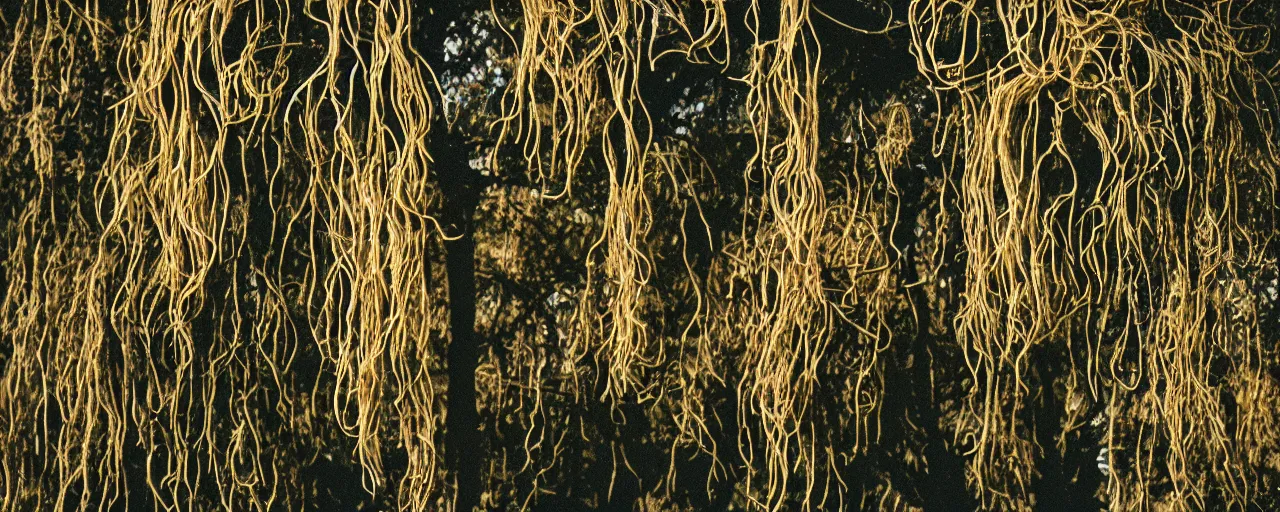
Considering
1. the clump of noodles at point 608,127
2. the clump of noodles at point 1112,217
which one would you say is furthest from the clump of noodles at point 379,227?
the clump of noodles at point 1112,217

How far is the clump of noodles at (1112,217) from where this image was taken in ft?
3.96

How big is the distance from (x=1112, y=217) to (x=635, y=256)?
568 millimetres

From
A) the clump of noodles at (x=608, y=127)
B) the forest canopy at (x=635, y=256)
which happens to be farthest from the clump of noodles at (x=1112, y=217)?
the clump of noodles at (x=608, y=127)

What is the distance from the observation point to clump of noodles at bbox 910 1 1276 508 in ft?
3.96

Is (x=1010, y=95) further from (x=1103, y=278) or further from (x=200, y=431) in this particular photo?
(x=200, y=431)

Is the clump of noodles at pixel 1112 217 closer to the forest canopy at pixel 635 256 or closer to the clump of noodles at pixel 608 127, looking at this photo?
the forest canopy at pixel 635 256

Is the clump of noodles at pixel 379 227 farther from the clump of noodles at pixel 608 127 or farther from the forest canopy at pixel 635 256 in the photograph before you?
the clump of noodles at pixel 608 127

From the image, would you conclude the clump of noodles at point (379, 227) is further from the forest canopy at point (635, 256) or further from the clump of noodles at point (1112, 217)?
the clump of noodles at point (1112, 217)

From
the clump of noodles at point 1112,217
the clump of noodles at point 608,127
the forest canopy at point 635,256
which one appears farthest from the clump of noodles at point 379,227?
the clump of noodles at point 1112,217

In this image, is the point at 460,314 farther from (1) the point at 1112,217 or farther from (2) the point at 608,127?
(1) the point at 1112,217

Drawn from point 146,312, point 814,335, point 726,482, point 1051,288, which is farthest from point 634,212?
point 146,312

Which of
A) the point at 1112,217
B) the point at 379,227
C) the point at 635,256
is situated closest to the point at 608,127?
the point at 635,256

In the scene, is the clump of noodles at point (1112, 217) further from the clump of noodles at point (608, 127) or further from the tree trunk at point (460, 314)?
the tree trunk at point (460, 314)

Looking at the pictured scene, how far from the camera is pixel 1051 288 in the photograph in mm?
1270
